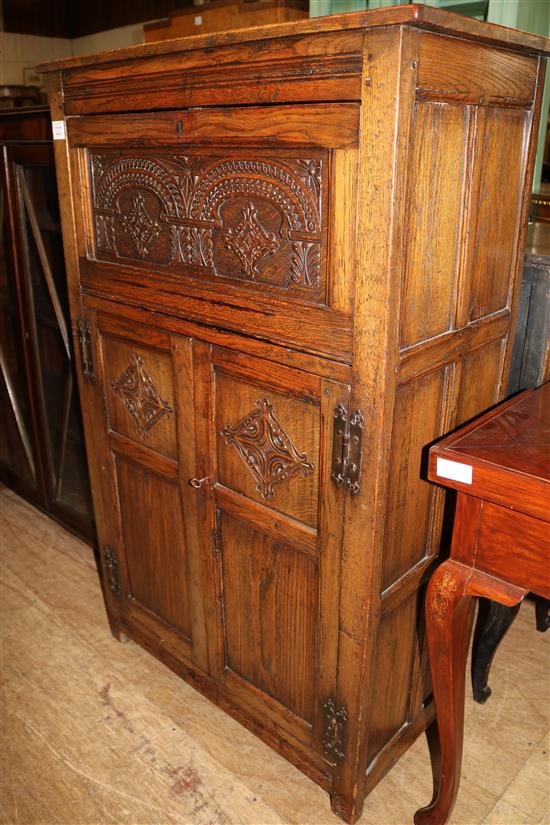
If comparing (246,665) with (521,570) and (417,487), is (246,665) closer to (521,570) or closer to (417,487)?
(417,487)

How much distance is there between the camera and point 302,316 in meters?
1.25

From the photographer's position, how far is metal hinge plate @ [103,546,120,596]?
6.80ft

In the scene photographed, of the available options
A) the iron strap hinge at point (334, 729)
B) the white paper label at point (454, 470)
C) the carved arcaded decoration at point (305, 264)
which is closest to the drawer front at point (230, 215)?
the carved arcaded decoration at point (305, 264)

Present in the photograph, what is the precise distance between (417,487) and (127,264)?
86 centimetres

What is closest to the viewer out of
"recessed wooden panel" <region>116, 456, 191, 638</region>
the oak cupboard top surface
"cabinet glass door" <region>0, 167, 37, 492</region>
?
the oak cupboard top surface

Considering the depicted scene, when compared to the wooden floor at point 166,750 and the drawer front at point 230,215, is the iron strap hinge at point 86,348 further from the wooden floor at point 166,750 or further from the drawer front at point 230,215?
the wooden floor at point 166,750

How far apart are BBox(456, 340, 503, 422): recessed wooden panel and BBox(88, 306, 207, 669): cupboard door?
0.61 metres

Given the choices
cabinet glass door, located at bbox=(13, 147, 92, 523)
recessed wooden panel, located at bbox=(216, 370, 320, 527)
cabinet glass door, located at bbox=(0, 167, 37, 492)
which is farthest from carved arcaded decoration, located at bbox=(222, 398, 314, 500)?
cabinet glass door, located at bbox=(0, 167, 37, 492)

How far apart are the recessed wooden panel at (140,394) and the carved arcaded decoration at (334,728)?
27.6 inches

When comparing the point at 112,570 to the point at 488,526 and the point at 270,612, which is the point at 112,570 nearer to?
the point at 270,612

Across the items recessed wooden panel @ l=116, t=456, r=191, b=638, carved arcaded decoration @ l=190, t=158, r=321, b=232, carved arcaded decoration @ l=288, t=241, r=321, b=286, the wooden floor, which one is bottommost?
the wooden floor

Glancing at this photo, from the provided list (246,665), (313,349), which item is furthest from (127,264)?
(246,665)

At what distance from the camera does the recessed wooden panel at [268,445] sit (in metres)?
1.36

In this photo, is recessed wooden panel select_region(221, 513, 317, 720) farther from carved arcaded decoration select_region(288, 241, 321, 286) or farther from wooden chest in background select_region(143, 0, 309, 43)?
wooden chest in background select_region(143, 0, 309, 43)
